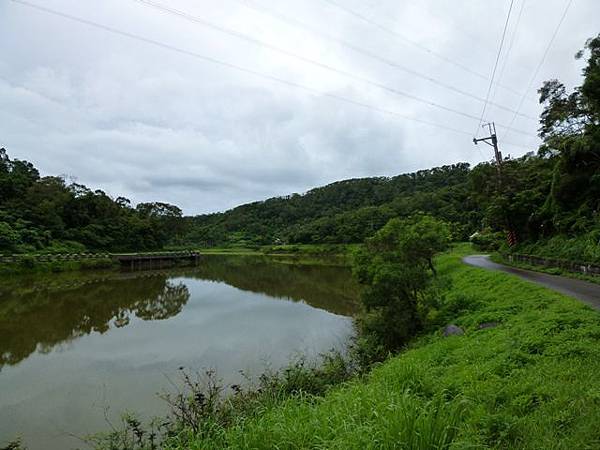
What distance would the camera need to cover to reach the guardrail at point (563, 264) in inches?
529

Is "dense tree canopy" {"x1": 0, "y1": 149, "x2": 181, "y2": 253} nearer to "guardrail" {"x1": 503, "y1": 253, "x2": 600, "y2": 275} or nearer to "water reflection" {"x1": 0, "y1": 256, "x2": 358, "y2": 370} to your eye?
"water reflection" {"x1": 0, "y1": 256, "x2": 358, "y2": 370}

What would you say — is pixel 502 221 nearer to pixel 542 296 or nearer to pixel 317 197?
pixel 542 296

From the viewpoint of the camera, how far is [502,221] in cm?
2583

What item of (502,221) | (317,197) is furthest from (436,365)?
(317,197)

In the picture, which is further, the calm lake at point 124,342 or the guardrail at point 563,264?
the guardrail at point 563,264

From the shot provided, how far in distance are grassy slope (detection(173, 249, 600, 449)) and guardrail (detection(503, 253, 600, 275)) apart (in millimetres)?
6351

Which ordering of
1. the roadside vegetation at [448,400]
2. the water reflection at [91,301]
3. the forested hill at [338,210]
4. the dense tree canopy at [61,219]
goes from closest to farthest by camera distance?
the roadside vegetation at [448,400] < the water reflection at [91,301] < the dense tree canopy at [61,219] < the forested hill at [338,210]

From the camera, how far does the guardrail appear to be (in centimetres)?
1345

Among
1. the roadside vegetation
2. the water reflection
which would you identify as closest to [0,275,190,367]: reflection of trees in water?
the water reflection

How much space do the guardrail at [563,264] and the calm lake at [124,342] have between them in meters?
8.81

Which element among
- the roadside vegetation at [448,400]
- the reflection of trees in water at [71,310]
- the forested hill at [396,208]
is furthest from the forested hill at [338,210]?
the roadside vegetation at [448,400]

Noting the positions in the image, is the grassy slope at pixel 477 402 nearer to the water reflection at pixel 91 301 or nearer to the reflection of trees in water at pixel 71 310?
the water reflection at pixel 91 301

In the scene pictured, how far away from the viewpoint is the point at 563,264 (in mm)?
15844

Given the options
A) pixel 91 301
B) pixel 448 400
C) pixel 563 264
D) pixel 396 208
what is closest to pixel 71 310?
pixel 91 301
